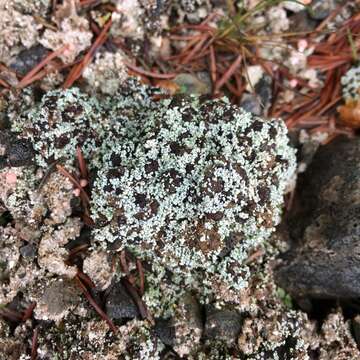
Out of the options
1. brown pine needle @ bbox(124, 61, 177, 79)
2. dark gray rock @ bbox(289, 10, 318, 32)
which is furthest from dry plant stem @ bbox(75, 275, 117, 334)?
dark gray rock @ bbox(289, 10, 318, 32)

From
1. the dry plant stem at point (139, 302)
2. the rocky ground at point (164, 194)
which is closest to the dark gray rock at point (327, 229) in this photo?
the rocky ground at point (164, 194)

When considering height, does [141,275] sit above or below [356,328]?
above

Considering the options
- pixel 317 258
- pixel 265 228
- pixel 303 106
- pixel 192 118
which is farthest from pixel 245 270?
pixel 303 106

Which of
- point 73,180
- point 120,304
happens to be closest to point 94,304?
point 120,304

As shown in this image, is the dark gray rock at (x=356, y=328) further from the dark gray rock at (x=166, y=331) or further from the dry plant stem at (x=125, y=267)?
the dry plant stem at (x=125, y=267)

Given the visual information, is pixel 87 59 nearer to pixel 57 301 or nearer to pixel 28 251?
pixel 28 251

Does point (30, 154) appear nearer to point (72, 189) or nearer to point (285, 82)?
point (72, 189)
